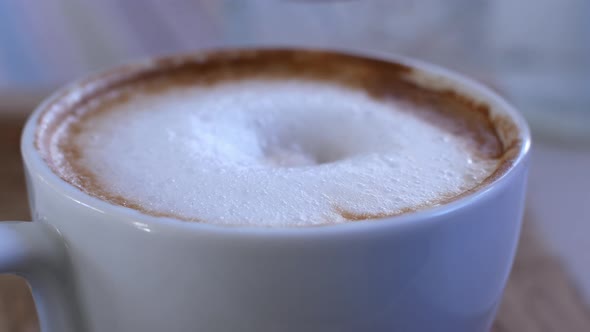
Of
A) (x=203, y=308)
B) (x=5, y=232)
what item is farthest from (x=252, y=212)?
(x=5, y=232)

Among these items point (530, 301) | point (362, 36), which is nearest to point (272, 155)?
point (530, 301)

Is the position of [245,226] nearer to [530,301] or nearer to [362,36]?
[530,301]

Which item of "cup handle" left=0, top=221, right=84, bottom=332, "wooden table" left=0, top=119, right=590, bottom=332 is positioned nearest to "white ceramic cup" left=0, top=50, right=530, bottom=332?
"cup handle" left=0, top=221, right=84, bottom=332

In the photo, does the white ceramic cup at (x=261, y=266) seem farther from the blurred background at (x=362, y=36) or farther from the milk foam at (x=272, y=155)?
the blurred background at (x=362, y=36)

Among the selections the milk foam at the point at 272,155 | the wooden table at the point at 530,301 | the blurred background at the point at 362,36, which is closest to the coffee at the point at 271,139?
the milk foam at the point at 272,155

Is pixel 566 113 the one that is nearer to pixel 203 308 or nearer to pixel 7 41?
pixel 203 308

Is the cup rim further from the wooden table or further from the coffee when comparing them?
the wooden table
